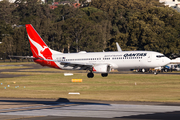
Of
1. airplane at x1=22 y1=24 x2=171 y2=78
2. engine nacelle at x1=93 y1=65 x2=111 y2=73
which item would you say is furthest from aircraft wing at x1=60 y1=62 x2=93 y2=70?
engine nacelle at x1=93 y1=65 x2=111 y2=73

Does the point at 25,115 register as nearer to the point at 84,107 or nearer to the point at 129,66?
the point at 84,107

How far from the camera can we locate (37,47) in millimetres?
79000

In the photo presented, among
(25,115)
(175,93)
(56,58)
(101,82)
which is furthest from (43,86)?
(25,115)

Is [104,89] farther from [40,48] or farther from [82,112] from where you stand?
[82,112]

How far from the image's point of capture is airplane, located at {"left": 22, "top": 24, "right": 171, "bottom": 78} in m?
68.4

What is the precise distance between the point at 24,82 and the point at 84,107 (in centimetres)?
4377

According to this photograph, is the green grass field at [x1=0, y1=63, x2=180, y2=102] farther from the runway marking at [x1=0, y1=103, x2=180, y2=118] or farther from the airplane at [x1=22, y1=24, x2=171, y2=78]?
the runway marking at [x1=0, y1=103, x2=180, y2=118]

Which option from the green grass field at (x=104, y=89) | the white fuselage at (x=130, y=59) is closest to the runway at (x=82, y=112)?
the green grass field at (x=104, y=89)

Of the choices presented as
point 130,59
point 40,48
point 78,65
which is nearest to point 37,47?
point 40,48

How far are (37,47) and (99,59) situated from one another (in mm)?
16703

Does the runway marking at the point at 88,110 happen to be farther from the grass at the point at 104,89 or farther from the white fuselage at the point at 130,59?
the white fuselage at the point at 130,59

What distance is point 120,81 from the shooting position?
289 ft

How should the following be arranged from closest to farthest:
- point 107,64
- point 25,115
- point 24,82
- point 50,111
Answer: point 25,115 < point 50,111 < point 107,64 < point 24,82

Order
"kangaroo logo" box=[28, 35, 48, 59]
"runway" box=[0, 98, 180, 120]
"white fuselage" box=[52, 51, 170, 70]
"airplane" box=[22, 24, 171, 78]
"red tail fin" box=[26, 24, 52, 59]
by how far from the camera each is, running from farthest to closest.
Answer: "red tail fin" box=[26, 24, 52, 59] → "kangaroo logo" box=[28, 35, 48, 59] → "airplane" box=[22, 24, 171, 78] → "white fuselage" box=[52, 51, 170, 70] → "runway" box=[0, 98, 180, 120]
